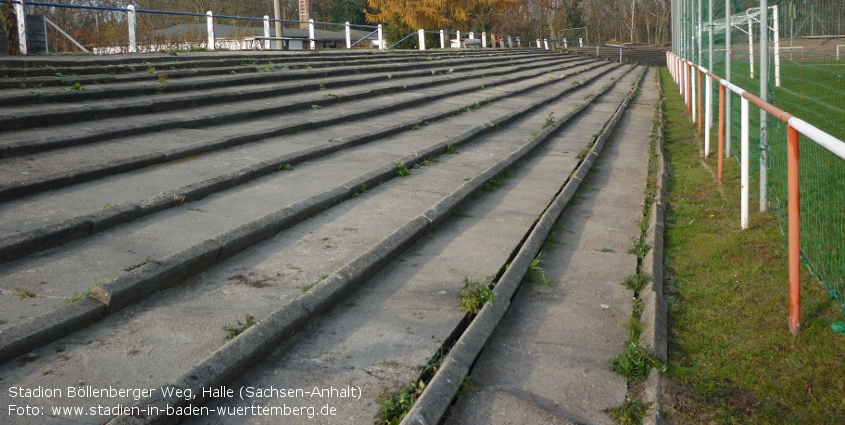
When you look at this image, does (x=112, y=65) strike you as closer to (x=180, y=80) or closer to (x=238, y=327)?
(x=180, y=80)

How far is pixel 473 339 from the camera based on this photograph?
12.2 feet

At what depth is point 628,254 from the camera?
550 centimetres

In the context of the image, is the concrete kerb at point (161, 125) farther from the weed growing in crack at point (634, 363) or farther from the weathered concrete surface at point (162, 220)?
the weed growing in crack at point (634, 363)

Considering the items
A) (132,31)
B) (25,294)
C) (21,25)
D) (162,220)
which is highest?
(132,31)

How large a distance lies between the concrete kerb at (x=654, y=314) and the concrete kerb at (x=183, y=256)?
157 cm

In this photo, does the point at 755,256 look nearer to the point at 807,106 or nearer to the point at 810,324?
the point at 810,324

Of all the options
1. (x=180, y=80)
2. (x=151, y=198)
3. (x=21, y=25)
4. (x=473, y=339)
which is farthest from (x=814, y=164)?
(x=21, y=25)

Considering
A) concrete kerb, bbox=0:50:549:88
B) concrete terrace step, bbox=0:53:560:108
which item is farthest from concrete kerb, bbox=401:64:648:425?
concrete kerb, bbox=0:50:549:88

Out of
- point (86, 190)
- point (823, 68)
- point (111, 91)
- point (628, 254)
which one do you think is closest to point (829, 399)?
point (628, 254)

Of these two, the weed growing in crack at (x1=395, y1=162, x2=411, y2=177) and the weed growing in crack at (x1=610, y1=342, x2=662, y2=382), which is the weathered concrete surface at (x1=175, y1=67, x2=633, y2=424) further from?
the weed growing in crack at (x1=395, y1=162, x2=411, y2=177)

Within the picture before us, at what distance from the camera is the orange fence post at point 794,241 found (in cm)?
406

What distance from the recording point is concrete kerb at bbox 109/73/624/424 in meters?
3.04

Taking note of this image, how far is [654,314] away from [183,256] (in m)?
2.62

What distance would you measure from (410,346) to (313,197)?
8.00 feet
